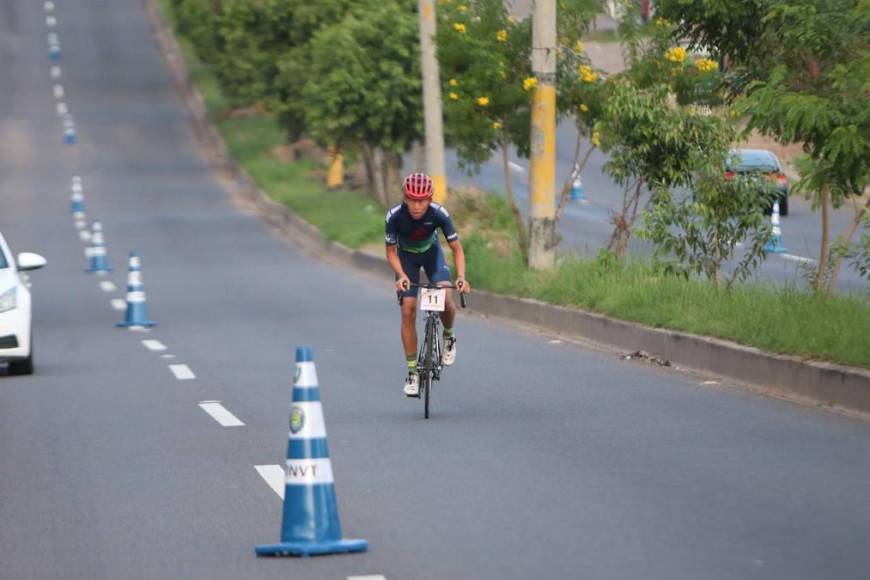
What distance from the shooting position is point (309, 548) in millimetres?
8211

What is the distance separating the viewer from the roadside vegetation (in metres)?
16.7

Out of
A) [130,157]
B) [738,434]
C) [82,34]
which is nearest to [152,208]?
[130,157]

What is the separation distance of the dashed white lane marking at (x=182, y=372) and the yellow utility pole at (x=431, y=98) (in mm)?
11054

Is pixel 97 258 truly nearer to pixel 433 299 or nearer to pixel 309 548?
pixel 433 299

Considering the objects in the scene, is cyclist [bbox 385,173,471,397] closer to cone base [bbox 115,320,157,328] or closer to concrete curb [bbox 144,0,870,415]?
Answer: concrete curb [bbox 144,0,870,415]

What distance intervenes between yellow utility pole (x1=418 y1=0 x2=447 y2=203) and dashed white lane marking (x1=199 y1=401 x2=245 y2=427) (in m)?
14.2

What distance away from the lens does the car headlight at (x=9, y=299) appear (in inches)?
683

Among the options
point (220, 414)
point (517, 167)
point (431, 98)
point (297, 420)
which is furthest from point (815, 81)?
point (517, 167)

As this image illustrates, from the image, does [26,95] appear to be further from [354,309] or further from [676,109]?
[676,109]

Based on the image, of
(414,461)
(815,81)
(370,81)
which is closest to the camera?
(414,461)

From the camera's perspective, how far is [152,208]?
47.3 meters

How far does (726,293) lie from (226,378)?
4.82m

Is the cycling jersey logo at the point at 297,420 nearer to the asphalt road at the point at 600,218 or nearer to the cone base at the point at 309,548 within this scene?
the cone base at the point at 309,548

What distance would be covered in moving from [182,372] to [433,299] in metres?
4.58
